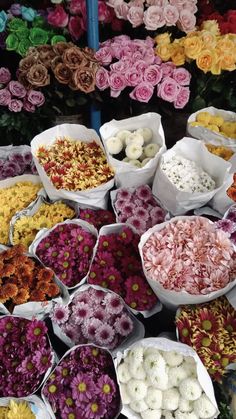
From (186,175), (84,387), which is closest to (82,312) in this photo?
(84,387)

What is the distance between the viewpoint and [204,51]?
92.0 inches

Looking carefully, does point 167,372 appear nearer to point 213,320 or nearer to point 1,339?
point 213,320

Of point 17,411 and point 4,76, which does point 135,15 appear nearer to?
point 4,76

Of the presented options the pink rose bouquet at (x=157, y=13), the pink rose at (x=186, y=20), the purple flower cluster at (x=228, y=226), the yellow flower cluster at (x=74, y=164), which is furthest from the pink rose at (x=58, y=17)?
the purple flower cluster at (x=228, y=226)

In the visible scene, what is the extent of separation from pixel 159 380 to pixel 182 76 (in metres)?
1.45

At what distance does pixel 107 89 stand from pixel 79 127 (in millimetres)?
515

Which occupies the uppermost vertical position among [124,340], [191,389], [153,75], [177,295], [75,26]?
[75,26]

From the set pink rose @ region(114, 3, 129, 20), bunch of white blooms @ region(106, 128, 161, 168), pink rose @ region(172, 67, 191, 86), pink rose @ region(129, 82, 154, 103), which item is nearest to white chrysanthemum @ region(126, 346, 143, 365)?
bunch of white blooms @ region(106, 128, 161, 168)

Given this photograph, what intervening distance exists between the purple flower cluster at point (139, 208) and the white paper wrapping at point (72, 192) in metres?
0.07

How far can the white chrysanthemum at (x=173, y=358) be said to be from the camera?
4.72 ft

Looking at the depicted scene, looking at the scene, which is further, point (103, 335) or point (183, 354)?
point (103, 335)

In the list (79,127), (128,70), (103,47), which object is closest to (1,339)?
(79,127)

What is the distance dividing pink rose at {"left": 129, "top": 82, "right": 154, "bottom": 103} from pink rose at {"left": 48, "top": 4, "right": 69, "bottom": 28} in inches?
22.5

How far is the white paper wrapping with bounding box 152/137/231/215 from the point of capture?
1.78m
